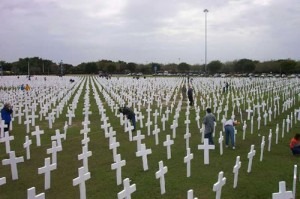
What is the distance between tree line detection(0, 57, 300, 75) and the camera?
3757 inches

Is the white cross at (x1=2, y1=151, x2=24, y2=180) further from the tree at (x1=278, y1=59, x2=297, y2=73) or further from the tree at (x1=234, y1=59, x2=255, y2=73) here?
the tree at (x1=234, y1=59, x2=255, y2=73)

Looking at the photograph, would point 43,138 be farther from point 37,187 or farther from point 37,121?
point 37,187

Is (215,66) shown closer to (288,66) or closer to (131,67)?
(288,66)

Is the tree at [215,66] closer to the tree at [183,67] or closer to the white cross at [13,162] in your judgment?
the tree at [183,67]

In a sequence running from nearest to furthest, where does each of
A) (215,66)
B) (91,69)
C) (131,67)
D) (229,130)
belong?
(229,130) < (215,66) < (91,69) < (131,67)

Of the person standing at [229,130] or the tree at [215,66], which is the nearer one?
the person standing at [229,130]

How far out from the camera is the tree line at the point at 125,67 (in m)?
95.4

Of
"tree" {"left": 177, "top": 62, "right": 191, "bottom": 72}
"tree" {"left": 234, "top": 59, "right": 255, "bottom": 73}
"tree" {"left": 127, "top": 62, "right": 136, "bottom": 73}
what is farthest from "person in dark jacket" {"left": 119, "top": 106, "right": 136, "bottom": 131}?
"tree" {"left": 177, "top": 62, "right": 191, "bottom": 72}

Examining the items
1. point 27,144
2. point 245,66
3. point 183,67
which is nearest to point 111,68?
point 183,67

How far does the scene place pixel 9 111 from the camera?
14.6m

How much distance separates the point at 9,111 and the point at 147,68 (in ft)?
339

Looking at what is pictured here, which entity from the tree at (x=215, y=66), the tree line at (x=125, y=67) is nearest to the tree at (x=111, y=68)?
the tree line at (x=125, y=67)

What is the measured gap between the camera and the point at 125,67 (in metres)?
122

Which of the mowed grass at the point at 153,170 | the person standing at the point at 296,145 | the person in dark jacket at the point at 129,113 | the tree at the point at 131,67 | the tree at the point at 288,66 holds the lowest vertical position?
the mowed grass at the point at 153,170
